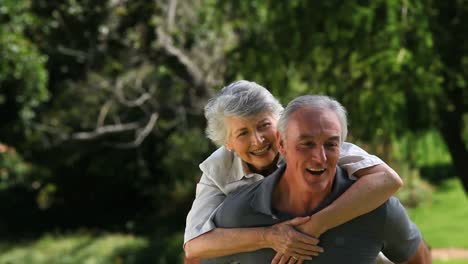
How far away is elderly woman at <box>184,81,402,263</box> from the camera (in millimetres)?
1826

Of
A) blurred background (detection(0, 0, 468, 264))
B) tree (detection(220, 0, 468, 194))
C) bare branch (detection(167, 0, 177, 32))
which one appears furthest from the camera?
bare branch (detection(167, 0, 177, 32))

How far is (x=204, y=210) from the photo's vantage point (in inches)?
81.7

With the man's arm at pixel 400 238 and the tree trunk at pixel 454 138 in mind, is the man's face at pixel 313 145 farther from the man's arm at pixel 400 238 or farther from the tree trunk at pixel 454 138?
the tree trunk at pixel 454 138

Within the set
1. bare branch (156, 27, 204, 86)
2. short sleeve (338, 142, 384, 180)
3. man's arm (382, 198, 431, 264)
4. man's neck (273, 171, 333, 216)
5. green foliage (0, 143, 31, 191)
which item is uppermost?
green foliage (0, 143, 31, 191)

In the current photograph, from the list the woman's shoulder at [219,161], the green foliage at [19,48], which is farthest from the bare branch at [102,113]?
the woman's shoulder at [219,161]

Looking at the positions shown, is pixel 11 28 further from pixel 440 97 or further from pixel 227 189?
pixel 227 189

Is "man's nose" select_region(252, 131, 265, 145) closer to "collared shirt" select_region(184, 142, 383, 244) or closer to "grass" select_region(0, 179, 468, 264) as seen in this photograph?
→ "collared shirt" select_region(184, 142, 383, 244)

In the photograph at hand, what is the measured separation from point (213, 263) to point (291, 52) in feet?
12.9

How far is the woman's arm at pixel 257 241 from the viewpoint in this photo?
5.96 ft

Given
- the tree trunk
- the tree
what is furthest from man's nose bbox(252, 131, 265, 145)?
the tree trunk

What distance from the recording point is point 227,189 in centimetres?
213

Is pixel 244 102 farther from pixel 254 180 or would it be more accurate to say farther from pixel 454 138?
pixel 454 138

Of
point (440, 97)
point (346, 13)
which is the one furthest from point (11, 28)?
point (440, 97)

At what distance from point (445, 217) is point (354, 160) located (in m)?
12.0
